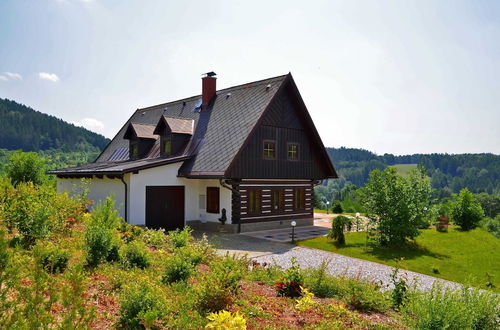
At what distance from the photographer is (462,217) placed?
23.8 m

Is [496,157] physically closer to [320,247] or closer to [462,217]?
[462,217]

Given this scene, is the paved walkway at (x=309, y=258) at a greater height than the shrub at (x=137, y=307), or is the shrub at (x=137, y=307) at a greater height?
the shrub at (x=137, y=307)

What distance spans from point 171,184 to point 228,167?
3.31m

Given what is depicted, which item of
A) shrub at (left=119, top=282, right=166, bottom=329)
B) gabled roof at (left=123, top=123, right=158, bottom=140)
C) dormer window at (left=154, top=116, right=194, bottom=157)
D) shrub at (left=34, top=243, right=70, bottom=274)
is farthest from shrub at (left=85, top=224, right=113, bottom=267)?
gabled roof at (left=123, top=123, right=158, bottom=140)

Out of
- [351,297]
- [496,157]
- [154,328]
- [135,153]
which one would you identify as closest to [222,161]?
[135,153]

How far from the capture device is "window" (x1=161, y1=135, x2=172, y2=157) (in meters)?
20.6

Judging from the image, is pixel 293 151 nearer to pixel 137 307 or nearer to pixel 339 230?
pixel 339 230

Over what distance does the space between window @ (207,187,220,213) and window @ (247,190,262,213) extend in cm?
157

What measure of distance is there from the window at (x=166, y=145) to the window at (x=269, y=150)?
5.16 meters

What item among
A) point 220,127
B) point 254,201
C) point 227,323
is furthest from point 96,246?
point 220,127

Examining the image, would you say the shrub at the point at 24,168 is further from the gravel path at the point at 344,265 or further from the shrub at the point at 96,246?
the shrub at the point at 96,246

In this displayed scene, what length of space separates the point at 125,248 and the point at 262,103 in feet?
40.0

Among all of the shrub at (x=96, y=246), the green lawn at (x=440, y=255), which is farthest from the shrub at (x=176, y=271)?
the green lawn at (x=440, y=255)

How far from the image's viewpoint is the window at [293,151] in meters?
20.7
